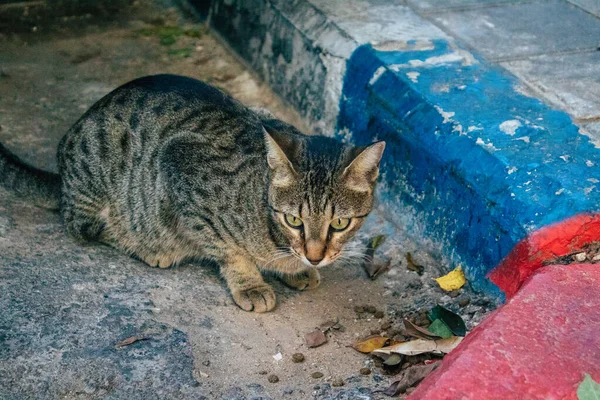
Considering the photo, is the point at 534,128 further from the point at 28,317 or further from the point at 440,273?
the point at 28,317

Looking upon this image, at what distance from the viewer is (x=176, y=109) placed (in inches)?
155

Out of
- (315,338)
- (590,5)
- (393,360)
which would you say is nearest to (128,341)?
(315,338)

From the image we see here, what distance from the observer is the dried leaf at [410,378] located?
115 inches

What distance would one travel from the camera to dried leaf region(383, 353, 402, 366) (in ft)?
10.3

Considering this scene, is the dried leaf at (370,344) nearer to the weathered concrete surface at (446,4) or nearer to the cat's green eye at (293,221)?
the cat's green eye at (293,221)

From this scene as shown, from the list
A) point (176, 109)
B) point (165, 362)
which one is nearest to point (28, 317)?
point (165, 362)

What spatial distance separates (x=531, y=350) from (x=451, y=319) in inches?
Result: 31.1

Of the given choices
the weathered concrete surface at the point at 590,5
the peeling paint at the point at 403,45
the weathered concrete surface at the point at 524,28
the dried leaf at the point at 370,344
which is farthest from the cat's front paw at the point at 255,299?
the weathered concrete surface at the point at 590,5

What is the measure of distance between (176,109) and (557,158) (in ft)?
5.99

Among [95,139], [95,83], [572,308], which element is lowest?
[95,83]

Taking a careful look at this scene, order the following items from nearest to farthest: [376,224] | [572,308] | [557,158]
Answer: [572,308]
[557,158]
[376,224]

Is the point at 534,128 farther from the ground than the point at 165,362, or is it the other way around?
the point at 534,128

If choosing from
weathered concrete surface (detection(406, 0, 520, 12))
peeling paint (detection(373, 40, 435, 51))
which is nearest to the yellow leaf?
peeling paint (detection(373, 40, 435, 51))

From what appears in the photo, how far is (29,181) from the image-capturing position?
4.12 m
